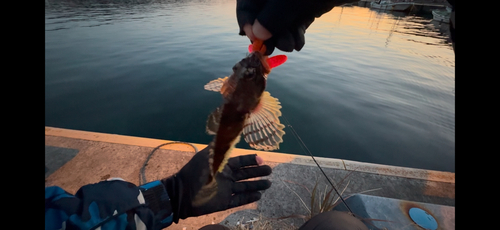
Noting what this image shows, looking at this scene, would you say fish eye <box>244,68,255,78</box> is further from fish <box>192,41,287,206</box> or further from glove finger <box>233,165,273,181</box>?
glove finger <box>233,165,273,181</box>

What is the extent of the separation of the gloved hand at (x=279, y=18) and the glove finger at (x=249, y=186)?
1603mm

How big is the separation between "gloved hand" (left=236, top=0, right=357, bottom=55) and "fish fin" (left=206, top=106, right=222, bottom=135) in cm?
98

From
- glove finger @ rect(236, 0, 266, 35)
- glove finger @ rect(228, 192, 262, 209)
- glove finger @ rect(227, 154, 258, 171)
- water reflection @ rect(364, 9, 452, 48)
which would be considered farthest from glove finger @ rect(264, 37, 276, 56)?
water reflection @ rect(364, 9, 452, 48)

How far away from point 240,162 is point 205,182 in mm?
526

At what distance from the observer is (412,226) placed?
Result: 8.13 feet

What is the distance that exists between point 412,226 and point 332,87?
284 inches

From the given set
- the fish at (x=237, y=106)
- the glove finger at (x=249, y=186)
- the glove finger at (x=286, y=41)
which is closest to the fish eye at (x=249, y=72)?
the fish at (x=237, y=106)

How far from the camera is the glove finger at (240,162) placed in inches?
100

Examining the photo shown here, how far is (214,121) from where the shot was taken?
2512 millimetres

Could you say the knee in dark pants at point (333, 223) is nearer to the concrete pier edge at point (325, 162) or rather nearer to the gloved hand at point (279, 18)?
the concrete pier edge at point (325, 162)

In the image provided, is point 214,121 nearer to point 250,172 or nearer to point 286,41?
point 250,172
